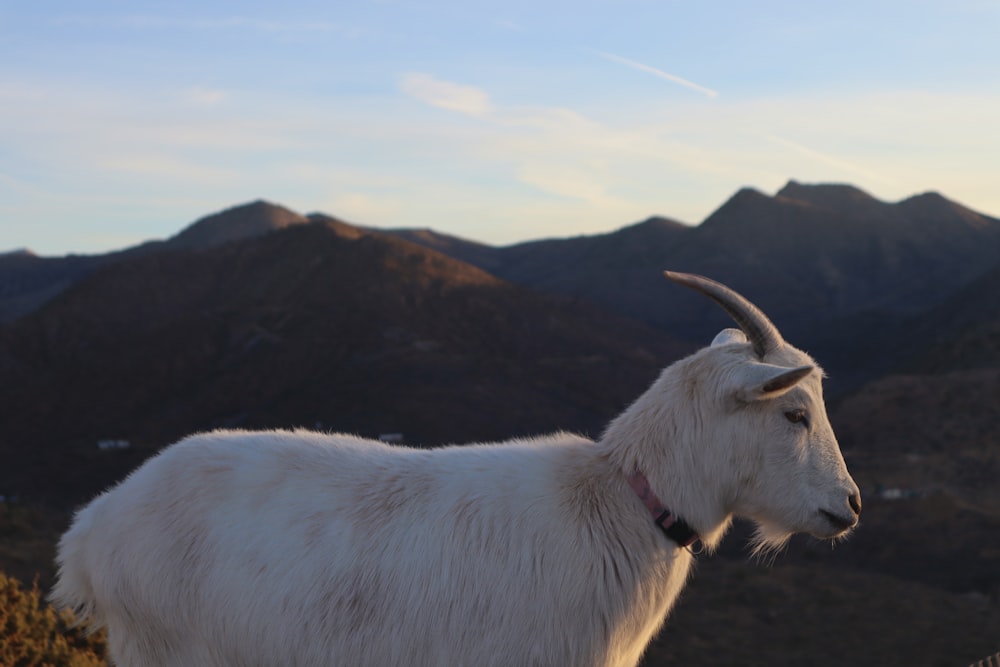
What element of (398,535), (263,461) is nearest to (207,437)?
(263,461)

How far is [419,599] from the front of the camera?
4.47 meters

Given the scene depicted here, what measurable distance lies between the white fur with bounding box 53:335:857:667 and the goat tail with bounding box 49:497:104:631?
11 millimetres

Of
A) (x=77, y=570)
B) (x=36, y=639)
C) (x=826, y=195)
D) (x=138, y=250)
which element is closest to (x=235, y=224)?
(x=138, y=250)

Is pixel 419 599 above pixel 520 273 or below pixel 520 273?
above

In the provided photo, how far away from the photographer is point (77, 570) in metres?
4.80

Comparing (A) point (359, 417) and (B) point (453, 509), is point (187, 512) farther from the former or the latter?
(A) point (359, 417)

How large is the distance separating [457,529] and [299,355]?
4434 centimetres

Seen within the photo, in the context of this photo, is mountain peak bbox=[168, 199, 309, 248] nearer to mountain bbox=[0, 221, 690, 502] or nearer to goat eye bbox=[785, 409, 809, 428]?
mountain bbox=[0, 221, 690, 502]

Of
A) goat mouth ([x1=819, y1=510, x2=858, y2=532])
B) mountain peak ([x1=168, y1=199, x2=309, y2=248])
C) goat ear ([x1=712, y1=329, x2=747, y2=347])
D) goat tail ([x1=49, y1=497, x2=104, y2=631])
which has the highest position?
goat ear ([x1=712, y1=329, x2=747, y2=347])

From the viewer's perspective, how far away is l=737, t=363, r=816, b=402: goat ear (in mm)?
4449

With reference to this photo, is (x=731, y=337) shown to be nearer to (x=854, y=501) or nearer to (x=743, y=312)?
(x=743, y=312)

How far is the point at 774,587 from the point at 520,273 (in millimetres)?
96414

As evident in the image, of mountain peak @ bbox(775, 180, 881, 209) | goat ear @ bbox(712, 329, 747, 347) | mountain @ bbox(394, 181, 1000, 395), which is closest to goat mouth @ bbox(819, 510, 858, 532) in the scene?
goat ear @ bbox(712, 329, 747, 347)

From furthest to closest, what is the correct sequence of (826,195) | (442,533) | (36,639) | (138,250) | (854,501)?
(826,195), (138,250), (36,639), (854,501), (442,533)
